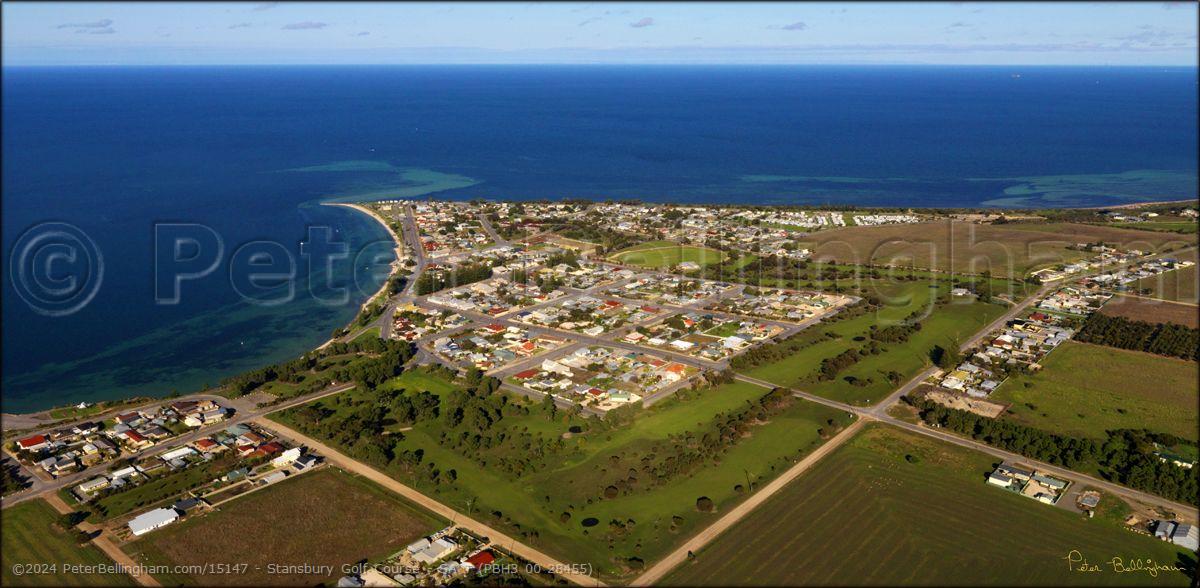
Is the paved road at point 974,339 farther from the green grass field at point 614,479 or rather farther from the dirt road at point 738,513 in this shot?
the green grass field at point 614,479

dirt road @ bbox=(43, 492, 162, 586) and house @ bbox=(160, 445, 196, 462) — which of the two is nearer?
dirt road @ bbox=(43, 492, 162, 586)

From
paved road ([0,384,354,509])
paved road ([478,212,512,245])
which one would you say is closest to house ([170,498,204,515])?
paved road ([0,384,354,509])

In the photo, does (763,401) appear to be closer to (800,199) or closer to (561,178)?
(800,199)

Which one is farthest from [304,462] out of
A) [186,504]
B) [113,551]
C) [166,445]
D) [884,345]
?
[884,345]


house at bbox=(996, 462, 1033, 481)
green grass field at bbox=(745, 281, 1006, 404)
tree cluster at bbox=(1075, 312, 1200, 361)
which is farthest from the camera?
tree cluster at bbox=(1075, 312, 1200, 361)
